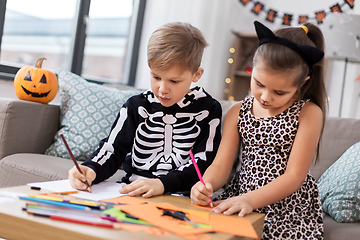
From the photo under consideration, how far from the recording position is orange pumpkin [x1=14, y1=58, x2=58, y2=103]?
5.93 feet

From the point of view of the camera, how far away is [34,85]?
1.81 metres

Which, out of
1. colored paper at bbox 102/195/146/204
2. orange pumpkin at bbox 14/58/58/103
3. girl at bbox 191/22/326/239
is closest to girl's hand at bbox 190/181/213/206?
girl at bbox 191/22/326/239

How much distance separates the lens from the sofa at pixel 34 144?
4.87 feet

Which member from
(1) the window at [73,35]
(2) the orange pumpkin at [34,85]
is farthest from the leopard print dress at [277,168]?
(1) the window at [73,35]

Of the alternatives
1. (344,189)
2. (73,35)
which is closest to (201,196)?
(344,189)

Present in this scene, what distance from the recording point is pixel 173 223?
64 cm

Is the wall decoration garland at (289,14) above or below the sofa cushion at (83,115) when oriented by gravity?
above

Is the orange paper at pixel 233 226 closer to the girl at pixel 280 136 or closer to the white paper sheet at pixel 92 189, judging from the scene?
the girl at pixel 280 136

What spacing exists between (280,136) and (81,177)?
606 millimetres

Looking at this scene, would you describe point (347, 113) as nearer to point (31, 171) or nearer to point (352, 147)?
point (352, 147)

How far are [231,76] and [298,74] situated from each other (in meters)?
2.81

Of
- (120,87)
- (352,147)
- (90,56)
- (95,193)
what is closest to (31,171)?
(95,193)

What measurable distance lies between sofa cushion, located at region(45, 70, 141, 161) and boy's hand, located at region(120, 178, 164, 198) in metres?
0.93

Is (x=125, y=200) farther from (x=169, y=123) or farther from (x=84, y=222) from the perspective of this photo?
(x=169, y=123)
